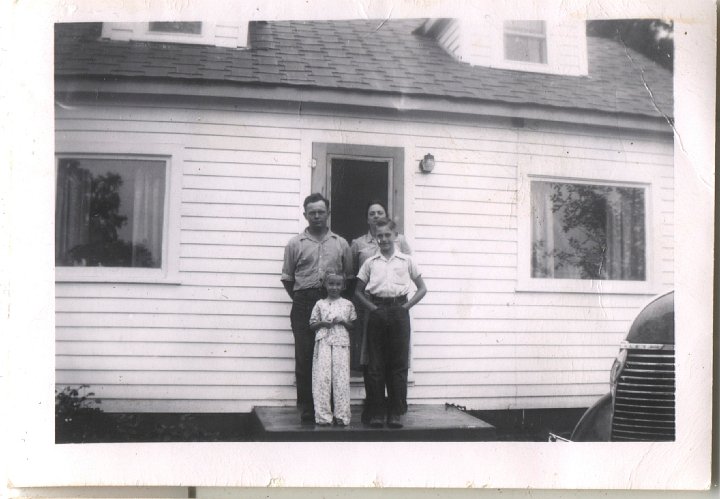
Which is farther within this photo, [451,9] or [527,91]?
[527,91]

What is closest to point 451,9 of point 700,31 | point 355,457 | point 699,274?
point 700,31

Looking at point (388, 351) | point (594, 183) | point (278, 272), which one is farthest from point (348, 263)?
point (594, 183)

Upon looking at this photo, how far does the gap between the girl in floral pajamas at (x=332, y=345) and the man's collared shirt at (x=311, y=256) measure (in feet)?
0.15

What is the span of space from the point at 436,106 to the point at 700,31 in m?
0.89

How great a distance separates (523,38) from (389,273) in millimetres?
903

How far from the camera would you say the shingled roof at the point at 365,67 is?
2.00 m

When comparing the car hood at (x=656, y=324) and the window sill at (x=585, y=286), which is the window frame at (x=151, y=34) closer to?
the window sill at (x=585, y=286)

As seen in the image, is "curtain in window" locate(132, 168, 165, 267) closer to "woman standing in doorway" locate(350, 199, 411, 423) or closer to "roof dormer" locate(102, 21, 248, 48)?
"roof dormer" locate(102, 21, 248, 48)

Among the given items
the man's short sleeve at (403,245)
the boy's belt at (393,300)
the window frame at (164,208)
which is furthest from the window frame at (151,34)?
the boy's belt at (393,300)

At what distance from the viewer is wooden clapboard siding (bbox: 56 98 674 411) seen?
2014 mm

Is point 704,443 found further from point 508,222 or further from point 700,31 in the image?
point 700,31

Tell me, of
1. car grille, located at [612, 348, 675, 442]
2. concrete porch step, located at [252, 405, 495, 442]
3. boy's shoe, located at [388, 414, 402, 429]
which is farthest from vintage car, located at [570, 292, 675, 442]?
boy's shoe, located at [388, 414, 402, 429]

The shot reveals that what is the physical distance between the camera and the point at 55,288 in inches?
77.1

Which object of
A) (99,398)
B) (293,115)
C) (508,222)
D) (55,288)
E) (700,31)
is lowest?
(99,398)
